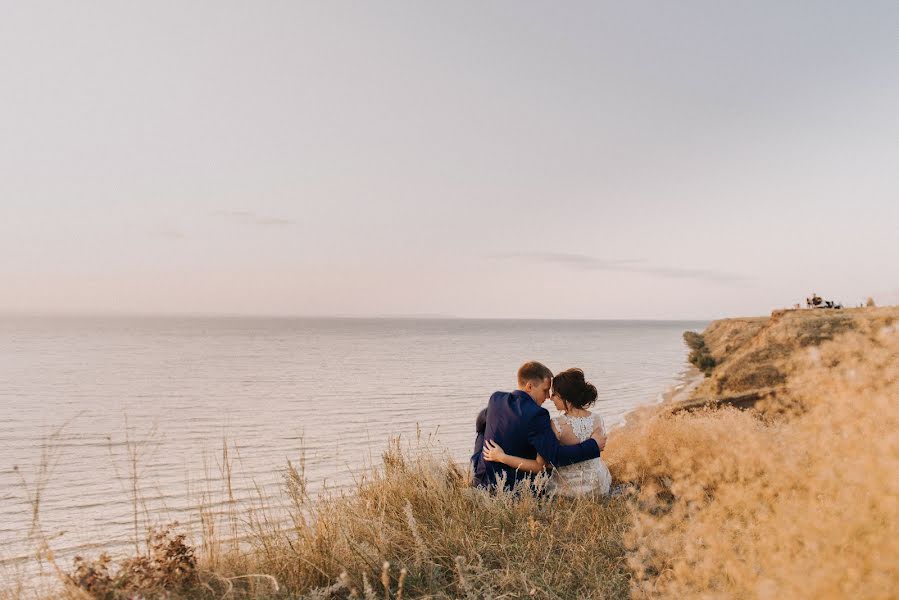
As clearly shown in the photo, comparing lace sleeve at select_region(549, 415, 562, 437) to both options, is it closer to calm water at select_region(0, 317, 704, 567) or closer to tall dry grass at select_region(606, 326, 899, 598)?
tall dry grass at select_region(606, 326, 899, 598)

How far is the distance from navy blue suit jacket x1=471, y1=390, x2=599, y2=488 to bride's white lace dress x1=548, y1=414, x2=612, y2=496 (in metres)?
0.13

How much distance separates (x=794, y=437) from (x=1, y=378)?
4178 centimetres

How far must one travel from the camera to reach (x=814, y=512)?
111 inches

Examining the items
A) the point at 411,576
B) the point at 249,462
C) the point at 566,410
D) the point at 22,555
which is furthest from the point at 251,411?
the point at 411,576

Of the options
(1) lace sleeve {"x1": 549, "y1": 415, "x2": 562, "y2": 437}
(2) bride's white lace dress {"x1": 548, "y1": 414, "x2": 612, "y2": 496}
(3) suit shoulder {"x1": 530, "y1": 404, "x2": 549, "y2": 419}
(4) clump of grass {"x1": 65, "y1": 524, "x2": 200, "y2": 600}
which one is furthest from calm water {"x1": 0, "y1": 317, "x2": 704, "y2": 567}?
(3) suit shoulder {"x1": 530, "y1": 404, "x2": 549, "y2": 419}

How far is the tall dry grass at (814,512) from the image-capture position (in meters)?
2.27

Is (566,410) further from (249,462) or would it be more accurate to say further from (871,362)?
(249,462)

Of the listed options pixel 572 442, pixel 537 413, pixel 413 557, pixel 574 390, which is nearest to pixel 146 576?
pixel 413 557

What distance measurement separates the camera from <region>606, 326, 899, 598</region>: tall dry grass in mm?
2266

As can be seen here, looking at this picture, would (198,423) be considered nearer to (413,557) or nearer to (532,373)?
(532,373)

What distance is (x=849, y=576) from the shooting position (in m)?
2.15

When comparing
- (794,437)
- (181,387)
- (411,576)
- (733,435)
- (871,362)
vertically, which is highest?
(871,362)

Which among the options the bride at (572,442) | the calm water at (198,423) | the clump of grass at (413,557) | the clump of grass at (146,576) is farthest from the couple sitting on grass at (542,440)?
the clump of grass at (146,576)

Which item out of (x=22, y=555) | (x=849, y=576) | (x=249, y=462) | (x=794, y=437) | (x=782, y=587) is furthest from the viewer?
(x=249, y=462)
